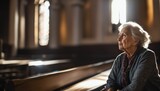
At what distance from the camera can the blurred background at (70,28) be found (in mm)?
7152

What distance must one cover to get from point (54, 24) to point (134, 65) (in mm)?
7522

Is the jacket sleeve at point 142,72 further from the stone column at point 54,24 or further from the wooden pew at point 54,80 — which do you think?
the stone column at point 54,24

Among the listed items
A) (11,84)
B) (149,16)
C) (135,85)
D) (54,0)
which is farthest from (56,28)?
(135,85)

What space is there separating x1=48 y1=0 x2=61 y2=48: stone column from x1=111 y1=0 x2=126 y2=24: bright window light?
2.30 metres

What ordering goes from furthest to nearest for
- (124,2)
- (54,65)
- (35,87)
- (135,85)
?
(124,2), (54,65), (35,87), (135,85)

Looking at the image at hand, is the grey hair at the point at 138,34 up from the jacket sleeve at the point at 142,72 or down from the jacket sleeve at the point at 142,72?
up

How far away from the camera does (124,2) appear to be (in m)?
7.45

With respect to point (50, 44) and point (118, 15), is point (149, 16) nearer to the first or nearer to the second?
point (118, 15)

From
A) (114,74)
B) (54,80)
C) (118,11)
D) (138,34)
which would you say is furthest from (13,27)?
(138,34)

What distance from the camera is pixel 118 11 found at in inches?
307

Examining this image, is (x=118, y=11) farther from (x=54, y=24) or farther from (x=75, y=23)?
(x=54, y=24)

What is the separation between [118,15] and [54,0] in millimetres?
2814

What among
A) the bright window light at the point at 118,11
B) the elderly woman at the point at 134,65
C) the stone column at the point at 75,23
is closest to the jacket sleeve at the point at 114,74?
Result: the elderly woman at the point at 134,65

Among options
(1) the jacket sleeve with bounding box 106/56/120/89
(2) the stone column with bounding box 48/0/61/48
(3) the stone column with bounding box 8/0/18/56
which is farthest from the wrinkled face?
(3) the stone column with bounding box 8/0/18/56
